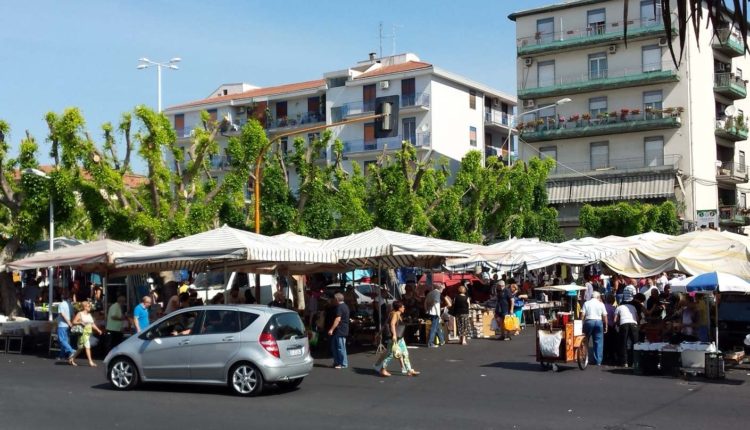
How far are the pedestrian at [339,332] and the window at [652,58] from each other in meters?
40.1

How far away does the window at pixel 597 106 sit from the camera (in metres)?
53.5

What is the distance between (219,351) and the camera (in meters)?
13.3

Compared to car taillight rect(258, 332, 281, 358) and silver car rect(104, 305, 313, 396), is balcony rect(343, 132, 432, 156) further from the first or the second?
car taillight rect(258, 332, 281, 358)

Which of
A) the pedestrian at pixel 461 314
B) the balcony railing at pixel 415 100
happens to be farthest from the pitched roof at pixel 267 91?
the pedestrian at pixel 461 314

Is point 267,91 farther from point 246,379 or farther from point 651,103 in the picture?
point 246,379

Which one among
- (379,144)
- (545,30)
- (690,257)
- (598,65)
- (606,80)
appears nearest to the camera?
(690,257)

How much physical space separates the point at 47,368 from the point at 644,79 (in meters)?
42.7

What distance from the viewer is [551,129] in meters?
54.7

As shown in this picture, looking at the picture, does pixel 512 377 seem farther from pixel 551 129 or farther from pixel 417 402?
pixel 551 129

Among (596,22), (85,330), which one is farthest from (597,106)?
(85,330)

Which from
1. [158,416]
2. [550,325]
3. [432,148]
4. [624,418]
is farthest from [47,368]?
[432,148]

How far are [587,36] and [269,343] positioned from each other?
4519 cm

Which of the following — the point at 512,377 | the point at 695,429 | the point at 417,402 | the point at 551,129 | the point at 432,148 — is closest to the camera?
the point at 695,429

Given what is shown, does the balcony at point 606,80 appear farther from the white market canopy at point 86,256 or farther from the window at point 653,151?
the white market canopy at point 86,256
